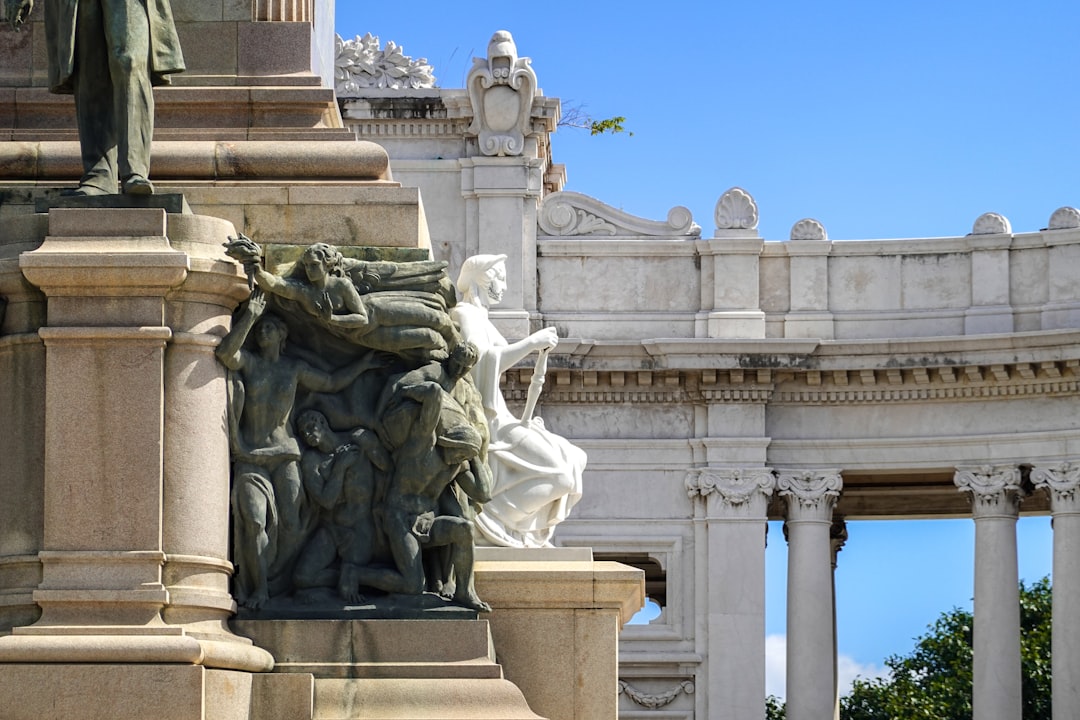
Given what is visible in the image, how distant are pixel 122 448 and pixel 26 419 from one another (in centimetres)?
70

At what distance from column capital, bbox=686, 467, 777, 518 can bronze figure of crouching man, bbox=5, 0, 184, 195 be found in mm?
A: 36833

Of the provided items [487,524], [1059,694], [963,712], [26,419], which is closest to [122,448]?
[26,419]

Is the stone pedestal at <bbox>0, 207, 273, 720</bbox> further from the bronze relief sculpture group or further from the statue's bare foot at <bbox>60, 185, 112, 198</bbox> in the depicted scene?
the statue's bare foot at <bbox>60, 185, 112, 198</bbox>

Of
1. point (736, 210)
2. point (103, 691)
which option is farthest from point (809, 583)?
point (103, 691)

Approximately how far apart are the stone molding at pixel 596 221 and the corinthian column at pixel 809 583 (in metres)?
5.61

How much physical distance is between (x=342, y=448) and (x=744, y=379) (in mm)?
37226

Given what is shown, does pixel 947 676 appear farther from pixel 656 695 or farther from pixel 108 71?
pixel 108 71

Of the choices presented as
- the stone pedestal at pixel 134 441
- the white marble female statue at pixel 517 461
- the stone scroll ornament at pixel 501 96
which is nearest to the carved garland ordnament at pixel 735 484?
the stone scroll ornament at pixel 501 96

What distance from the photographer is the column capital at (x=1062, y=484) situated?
2101 inches

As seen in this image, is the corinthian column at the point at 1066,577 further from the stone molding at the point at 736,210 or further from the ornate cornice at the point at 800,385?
the stone molding at the point at 736,210

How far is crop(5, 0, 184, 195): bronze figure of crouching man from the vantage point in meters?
18.3

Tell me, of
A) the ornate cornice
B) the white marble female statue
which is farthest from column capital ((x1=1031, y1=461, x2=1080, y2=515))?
the white marble female statue

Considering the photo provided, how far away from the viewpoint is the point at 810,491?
180ft

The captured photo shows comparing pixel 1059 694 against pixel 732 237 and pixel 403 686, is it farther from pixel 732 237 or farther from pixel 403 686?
pixel 403 686
